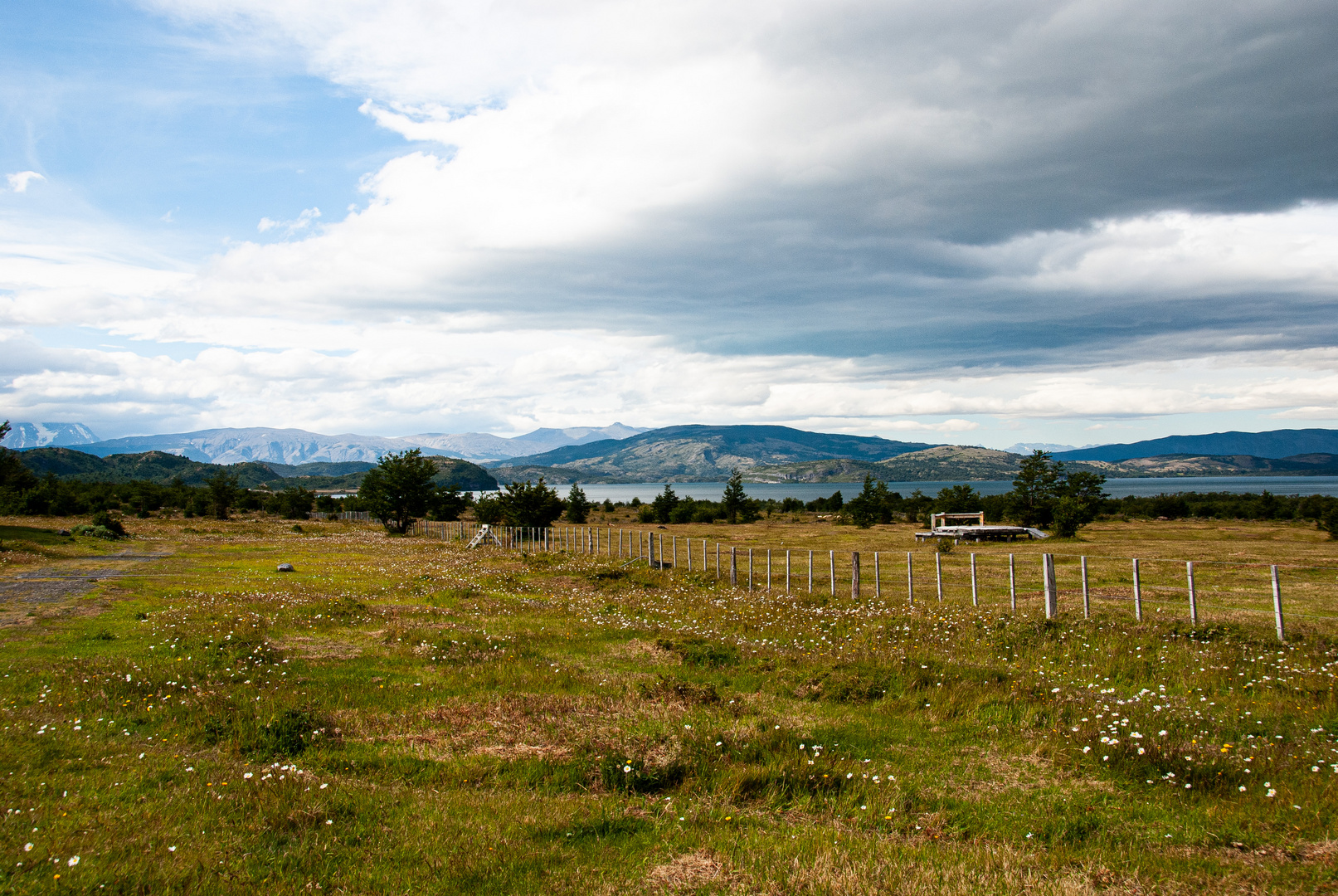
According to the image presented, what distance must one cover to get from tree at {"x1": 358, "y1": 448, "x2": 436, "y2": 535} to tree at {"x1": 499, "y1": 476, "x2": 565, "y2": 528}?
1385 cm

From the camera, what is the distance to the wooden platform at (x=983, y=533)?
5375cm

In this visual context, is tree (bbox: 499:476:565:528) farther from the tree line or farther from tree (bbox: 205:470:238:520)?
tree (bbox: 205:470:238:520)

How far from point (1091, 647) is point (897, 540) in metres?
46.8

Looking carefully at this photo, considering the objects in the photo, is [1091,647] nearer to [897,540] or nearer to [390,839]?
[390,839]

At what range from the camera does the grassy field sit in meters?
6.68

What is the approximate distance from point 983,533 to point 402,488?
5399 cm

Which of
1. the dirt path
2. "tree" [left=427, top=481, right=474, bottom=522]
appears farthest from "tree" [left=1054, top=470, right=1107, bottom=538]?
"tree" [left=427, top=481, right=474, bottom=522]

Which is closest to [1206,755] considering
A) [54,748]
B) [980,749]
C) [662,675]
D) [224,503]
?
[980,749]

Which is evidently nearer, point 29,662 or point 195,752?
point 195,752

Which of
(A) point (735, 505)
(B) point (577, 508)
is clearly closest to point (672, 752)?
(B) point (577, 508)

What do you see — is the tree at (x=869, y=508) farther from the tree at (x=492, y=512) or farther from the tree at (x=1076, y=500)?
the tree at (x=492, y=512)

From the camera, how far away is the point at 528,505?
2477 inches

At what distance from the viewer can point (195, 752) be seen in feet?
31.4

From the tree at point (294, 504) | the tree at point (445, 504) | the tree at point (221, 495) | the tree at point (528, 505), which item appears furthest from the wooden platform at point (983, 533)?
the tree at point (294, 504)
